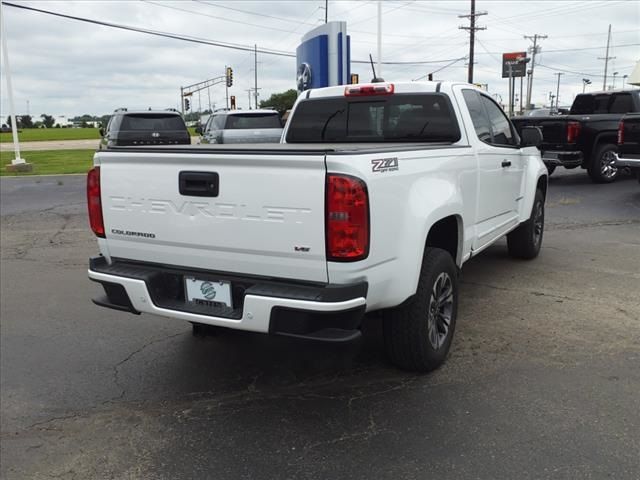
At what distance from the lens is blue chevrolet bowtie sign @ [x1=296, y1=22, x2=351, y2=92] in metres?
17.3

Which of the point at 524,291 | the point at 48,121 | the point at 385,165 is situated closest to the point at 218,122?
the point at 524,291

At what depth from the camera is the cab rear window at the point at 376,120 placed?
15.5 ft

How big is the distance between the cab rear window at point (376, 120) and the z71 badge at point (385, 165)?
150 centimetres

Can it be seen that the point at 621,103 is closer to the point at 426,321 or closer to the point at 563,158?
the point at 563,158

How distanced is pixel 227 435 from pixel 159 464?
390 mm

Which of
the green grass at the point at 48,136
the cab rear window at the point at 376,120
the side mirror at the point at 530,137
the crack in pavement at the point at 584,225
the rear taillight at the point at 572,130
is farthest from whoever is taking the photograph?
the green grass at the point at 48,136

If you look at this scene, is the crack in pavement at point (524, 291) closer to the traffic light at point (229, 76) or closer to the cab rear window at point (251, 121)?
the cab rear window at point (251, 121)

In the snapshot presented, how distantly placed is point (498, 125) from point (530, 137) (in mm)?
501

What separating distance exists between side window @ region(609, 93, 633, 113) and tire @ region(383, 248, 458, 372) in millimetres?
11499

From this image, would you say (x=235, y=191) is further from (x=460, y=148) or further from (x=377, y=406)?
(x=460, y=148)

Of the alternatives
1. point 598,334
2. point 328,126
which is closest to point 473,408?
point 598,334

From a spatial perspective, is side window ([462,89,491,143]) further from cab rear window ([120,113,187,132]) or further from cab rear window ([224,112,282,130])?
cab rear window ([120,113,187,132])

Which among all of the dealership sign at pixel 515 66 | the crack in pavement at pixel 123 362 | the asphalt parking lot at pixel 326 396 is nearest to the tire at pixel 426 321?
the asphalt parking lot at pixel 326 396

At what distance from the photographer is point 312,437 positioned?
3.23 m
